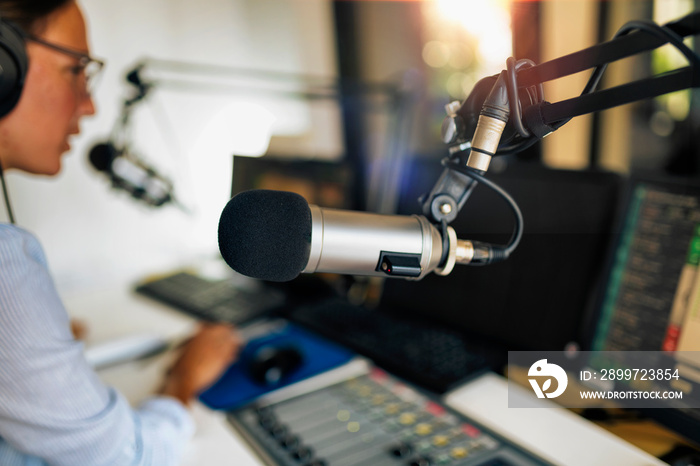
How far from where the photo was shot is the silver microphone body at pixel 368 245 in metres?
0.42

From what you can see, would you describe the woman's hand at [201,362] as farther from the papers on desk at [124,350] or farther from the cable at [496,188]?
the cable at [496,188]

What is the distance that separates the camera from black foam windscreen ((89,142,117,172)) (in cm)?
121

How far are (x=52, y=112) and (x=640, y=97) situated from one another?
0.77m

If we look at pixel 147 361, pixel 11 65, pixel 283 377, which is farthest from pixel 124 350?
pixel 11 65

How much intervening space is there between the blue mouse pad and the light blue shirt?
200mm

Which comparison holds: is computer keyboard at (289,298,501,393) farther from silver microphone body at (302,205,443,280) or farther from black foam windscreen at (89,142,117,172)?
black foam windscreen at (89,142,117,172)

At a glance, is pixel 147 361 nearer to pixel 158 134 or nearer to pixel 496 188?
pixel 496 188

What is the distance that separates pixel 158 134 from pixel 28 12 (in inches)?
48.7

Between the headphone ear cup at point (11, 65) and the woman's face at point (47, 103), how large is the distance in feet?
0.09

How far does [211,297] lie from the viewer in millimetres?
1322

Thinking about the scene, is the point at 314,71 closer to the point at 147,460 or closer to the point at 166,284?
the point at 166,284

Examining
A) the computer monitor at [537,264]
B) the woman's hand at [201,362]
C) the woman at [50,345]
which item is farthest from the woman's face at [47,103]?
the computer monitor at [537,264]

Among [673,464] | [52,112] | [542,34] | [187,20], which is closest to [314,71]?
[187,20]

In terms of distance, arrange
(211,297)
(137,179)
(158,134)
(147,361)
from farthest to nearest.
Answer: (158,134) → (211,297) → (137,179) → (147,361)
